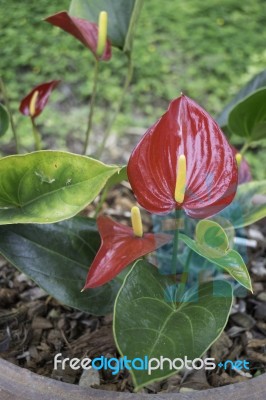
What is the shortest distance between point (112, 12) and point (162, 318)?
0.53m

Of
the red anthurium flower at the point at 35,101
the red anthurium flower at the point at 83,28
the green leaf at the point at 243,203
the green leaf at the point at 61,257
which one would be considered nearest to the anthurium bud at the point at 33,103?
the red anthurium flower at the point at 35,101

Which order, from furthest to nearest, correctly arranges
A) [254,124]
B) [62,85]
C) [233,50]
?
[233,50], [62,85], [254,124]

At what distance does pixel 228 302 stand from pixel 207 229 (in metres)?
0.09

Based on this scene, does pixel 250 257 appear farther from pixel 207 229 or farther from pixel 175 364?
pixel 175 364

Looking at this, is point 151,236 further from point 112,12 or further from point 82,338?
point 112,12

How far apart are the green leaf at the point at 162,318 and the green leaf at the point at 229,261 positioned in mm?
63

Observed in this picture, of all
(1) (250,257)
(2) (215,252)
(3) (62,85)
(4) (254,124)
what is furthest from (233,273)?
(3) (62,85)

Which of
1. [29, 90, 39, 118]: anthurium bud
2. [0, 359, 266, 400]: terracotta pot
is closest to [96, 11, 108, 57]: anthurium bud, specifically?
[29, 90, 39, 118]: anthurium bud

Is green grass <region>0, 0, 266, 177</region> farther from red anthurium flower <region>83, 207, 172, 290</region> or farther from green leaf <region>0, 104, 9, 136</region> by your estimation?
red anthurium flower <region>83, 207, 172, 290</region>

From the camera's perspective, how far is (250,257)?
1.11m

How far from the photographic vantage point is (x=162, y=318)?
67 cm

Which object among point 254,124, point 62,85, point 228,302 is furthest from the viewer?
point 62,85

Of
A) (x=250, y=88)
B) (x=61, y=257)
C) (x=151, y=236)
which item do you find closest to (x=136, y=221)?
(x=151, y=236)

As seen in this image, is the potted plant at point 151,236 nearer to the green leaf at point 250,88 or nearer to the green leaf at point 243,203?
the green leaf at point 243,203
